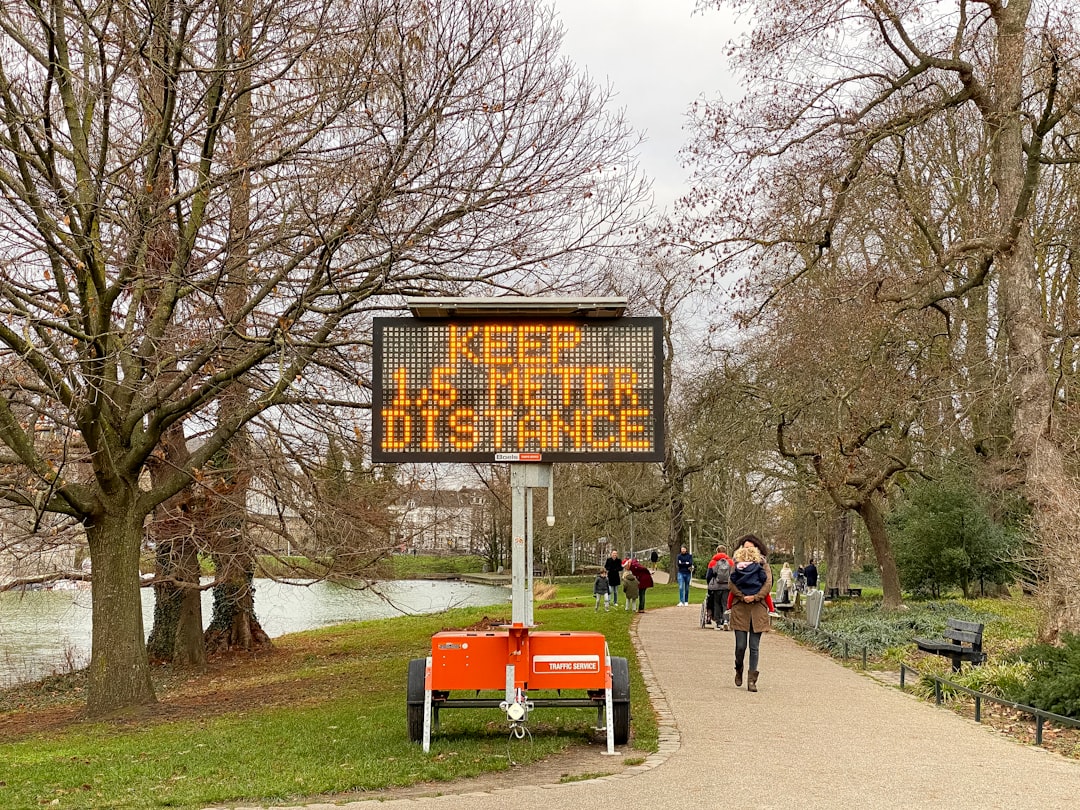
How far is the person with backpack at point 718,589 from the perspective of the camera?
66.1ft

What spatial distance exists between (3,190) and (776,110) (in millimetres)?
12081

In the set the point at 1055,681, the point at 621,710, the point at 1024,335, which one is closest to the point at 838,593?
the point at 1024,335

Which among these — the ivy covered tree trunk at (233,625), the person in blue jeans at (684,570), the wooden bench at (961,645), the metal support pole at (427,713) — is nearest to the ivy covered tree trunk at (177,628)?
the ivy covered tree trunk at (233,625)

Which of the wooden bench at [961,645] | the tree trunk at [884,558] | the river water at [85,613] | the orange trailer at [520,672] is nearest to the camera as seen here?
the orange trailer at [520,672]

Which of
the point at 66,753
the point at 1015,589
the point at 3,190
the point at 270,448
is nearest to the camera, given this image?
the point at 66,753

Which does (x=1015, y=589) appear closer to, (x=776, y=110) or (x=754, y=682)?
(x=776, y=110)

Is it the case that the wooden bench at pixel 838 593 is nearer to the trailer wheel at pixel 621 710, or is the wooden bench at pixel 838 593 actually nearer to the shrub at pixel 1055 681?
the shrub at pixel 1055 681

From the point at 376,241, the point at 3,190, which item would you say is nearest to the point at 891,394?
the point at 376,241

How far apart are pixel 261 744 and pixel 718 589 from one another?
1251cm

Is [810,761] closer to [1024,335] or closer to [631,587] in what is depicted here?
[1024,335]

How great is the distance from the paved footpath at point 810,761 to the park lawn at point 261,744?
62 centimetres

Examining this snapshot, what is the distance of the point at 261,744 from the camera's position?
9641mm

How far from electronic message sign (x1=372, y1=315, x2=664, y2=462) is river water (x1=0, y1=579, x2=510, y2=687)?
7.73m

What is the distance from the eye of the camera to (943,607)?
74.1 ft
